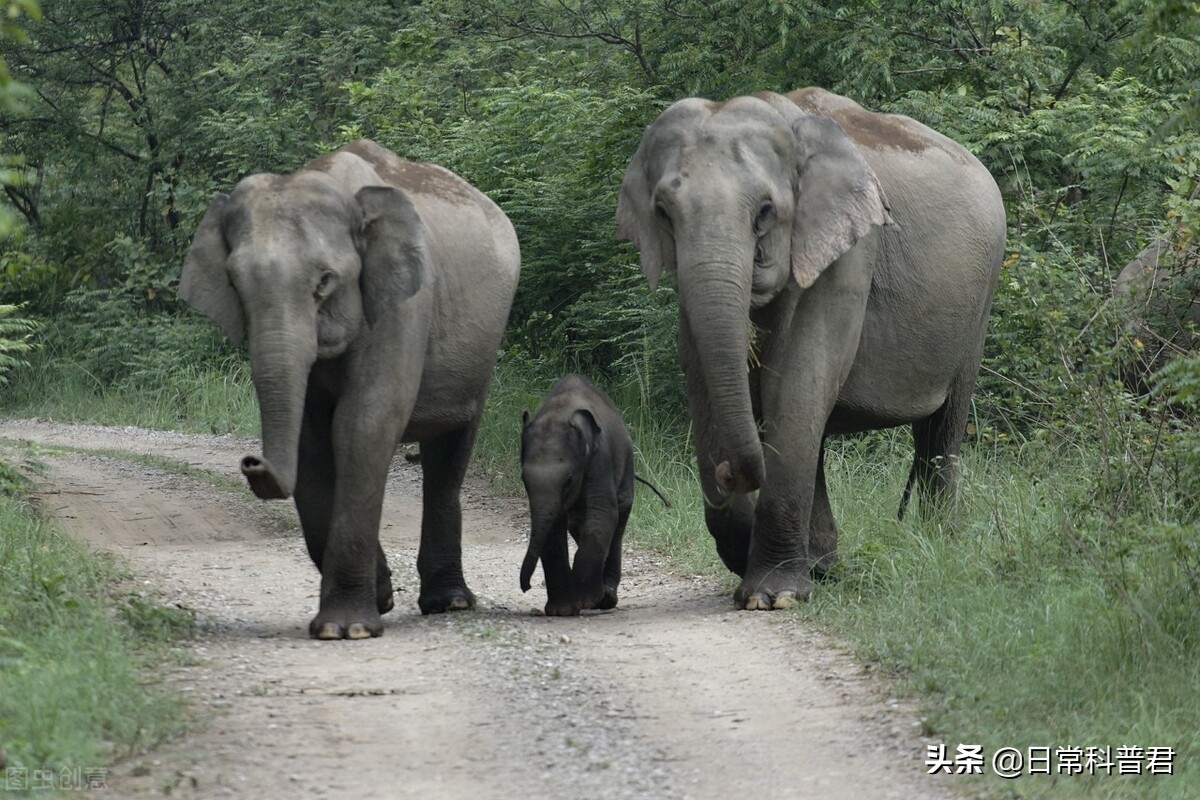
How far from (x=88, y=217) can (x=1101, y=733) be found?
71.8 feet

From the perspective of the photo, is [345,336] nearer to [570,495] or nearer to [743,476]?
[570,495]

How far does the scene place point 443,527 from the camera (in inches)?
368

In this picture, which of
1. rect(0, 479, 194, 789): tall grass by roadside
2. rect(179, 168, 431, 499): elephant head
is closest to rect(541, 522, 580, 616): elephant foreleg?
rect(179, 168, 431, 499): elephant head

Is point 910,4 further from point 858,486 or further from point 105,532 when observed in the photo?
point 105,532

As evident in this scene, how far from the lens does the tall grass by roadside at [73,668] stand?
5.29 meters

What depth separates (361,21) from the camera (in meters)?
23.1

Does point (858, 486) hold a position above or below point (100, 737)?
below

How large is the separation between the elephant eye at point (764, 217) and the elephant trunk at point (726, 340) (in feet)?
0.94

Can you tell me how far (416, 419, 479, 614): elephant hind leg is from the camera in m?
9.27

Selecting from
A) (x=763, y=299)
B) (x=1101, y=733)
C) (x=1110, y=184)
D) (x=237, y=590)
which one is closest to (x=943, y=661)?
(x=1101, y=733)

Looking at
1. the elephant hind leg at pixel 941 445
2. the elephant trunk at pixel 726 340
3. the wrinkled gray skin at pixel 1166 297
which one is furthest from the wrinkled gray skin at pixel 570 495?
the wrinkled gray skin at pixel 1166 297

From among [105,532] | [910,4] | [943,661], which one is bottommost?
[105,532]

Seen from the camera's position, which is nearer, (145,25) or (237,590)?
(237,590)

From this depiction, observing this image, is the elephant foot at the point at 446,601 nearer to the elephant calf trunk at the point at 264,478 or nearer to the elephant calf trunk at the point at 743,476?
the elephant calf trunk at the point at 743,476
